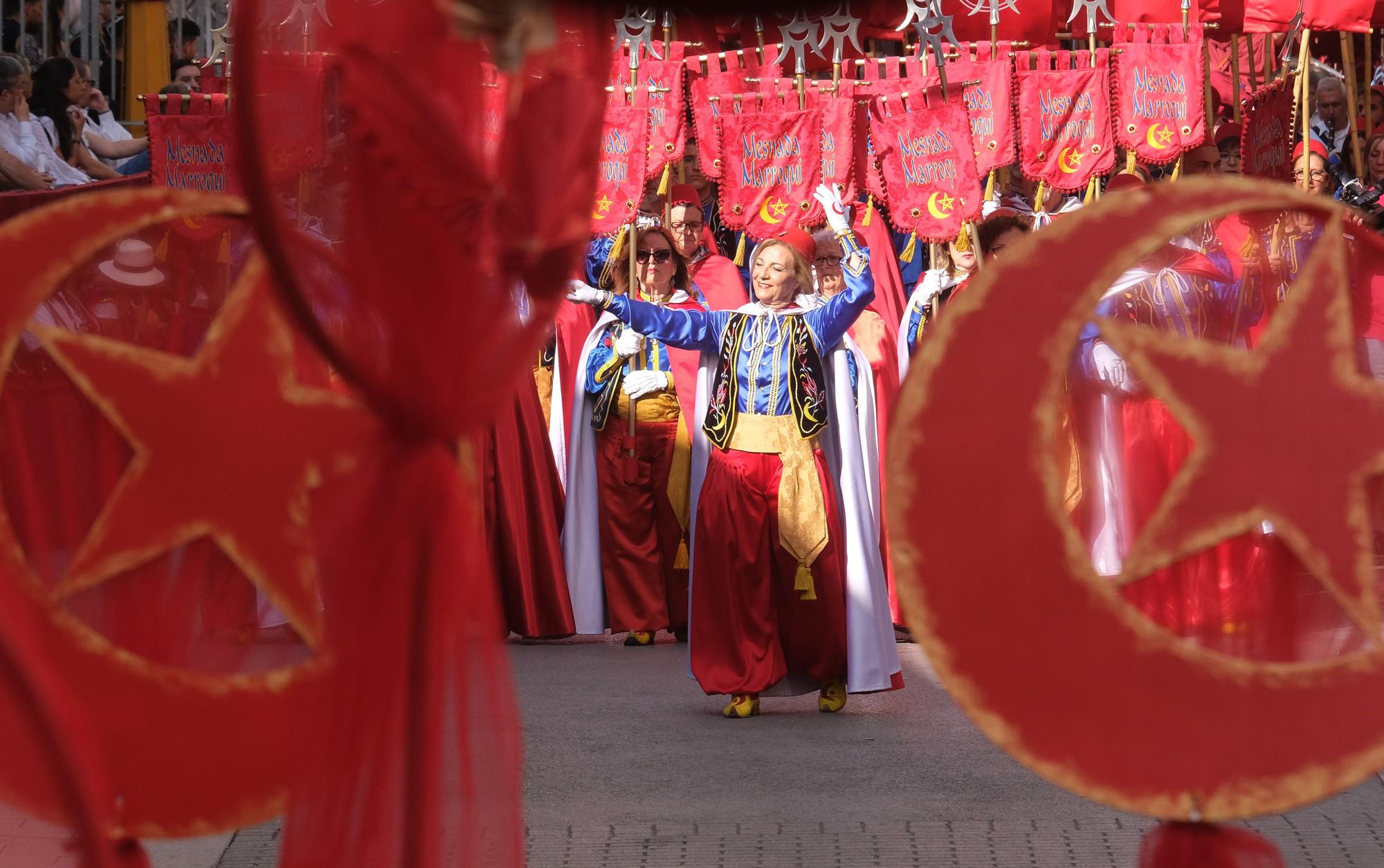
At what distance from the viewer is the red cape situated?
331 inches

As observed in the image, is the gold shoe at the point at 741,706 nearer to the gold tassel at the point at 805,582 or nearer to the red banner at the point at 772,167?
the gold tassel at the point at 805,582

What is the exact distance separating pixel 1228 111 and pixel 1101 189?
296 cm

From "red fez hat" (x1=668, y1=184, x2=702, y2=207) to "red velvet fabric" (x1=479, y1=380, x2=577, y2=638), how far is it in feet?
3.73

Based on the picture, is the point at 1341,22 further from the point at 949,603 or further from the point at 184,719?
the point at 184,719

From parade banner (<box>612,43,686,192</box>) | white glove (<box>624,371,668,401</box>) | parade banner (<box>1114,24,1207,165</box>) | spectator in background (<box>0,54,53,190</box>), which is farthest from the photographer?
parade banner (<box>1114,24,1207,165</box>)

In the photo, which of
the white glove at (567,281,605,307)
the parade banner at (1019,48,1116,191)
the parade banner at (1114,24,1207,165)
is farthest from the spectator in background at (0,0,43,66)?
the parade banner at (1114,24,1207,165)

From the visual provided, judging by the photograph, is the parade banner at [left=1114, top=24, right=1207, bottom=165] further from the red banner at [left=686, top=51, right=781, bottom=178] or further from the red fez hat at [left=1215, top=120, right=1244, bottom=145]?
the red banner at [left=686, top=51, right=781, bottom=178]

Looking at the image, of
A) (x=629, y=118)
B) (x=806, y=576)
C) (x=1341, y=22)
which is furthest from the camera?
(x=1341, y=22)

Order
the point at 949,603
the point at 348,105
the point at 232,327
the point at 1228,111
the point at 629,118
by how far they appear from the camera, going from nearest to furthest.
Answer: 1. the point at 348,105
2. the point at 949,603
3. the point at 232,327
4. the point at 629,118
5. the point at 1228,111

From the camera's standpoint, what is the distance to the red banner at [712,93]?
7.62 m

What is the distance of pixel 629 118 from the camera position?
24.2 feet

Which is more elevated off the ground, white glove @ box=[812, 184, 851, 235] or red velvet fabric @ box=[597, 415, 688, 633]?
white glove @ box=[812, 184, 851, 235]

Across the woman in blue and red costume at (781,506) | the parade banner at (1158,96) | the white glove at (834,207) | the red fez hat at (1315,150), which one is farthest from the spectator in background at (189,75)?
the red fez hat at (1315,150)

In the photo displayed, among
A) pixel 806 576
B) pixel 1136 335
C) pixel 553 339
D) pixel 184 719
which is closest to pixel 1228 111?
pixel 553 339
